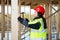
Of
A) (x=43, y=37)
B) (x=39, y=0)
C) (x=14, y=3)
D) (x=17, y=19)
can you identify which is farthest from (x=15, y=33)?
(x=39, y=0)

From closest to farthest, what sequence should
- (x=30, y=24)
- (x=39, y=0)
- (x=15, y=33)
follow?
(x=15, y=33) < (x=30, y=24) < (x=39, y=0)

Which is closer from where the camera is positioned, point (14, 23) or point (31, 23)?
point (14, 23)

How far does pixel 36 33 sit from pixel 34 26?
0.22 m

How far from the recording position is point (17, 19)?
13.8 ft

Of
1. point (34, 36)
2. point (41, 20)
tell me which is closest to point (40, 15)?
point (41, 20)

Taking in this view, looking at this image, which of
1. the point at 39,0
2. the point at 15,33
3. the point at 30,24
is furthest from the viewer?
the point at 39,0

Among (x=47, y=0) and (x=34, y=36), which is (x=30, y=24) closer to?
(x=34, y=36)

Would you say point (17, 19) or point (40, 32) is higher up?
point (17, 19)

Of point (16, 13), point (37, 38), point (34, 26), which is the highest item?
point (16, 13)

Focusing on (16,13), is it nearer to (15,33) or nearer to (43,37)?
(15,33)

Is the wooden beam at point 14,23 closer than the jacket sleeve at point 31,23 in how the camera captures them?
Yes

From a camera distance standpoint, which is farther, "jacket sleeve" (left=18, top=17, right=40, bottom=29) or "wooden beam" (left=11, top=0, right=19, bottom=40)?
"jacket sleeve" (left=18, top=17, right=40, bottom=29)

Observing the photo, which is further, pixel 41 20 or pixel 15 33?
pixel 41 20

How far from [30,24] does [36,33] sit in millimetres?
306
